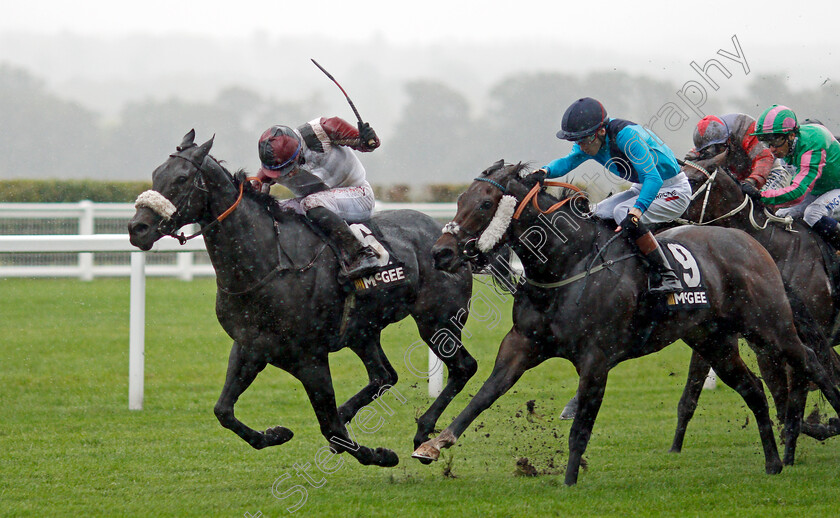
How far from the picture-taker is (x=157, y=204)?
4.37 metres

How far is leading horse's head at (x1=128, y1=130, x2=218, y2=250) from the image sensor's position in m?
4.34

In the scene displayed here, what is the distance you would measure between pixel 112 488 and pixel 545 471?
2.43 meters

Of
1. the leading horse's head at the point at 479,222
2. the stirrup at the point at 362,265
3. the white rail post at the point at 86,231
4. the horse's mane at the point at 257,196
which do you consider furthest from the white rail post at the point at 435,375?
the white rail post at the point at 86,231

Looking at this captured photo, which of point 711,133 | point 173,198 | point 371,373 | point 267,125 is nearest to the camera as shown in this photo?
point 173,198

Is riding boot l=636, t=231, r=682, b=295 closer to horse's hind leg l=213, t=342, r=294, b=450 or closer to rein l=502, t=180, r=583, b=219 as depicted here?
rein l=502, t=180, r=583, b=219

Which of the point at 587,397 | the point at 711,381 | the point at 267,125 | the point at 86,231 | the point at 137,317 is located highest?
the point at 587,397

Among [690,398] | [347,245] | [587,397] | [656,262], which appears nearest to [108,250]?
[347,245]

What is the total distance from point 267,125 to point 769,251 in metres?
15.1

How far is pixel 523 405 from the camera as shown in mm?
7523

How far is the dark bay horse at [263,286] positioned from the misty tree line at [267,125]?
13.7 metres

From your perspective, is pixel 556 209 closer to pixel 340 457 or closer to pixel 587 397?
pixel 587 397

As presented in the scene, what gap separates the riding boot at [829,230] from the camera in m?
6.08

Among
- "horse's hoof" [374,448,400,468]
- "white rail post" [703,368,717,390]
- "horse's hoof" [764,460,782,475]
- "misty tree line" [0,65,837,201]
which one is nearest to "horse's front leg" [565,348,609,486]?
"horse's hoof" [374,448,400,468]

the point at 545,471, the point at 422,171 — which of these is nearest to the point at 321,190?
the point at 545,471
